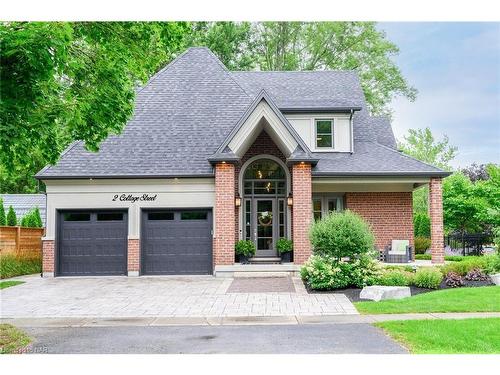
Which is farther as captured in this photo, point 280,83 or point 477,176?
point 477,176

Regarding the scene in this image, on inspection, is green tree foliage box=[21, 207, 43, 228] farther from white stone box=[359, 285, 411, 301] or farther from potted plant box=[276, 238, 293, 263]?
white stone box=[359, 285, 411, 301]

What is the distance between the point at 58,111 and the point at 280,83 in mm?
13882

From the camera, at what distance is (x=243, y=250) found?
1684 centimetres

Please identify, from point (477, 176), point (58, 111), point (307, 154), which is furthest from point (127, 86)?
point (477, 176)

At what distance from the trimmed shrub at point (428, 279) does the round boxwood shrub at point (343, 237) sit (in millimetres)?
1400

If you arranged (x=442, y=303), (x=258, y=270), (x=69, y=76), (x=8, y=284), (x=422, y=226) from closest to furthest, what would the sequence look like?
(x=69, y=76), (x=442, y=303), (x=8, y=284), (x=258, y=270), (x=422, y=226)

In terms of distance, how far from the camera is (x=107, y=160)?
702 inches

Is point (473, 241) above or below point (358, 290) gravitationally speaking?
above

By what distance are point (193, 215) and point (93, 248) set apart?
3604mm

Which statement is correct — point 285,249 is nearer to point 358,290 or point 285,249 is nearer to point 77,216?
point 358,290

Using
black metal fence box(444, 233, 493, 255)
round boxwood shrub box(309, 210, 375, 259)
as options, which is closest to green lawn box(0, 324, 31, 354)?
round boxwood shrub box(309, 210, 375, 259)

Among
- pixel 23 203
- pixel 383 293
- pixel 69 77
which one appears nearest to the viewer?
pixel 69 77

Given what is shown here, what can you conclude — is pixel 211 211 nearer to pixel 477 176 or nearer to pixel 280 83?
pixel 280 83

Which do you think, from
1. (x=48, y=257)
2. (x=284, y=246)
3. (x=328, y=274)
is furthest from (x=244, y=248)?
(x=48, y=257)
